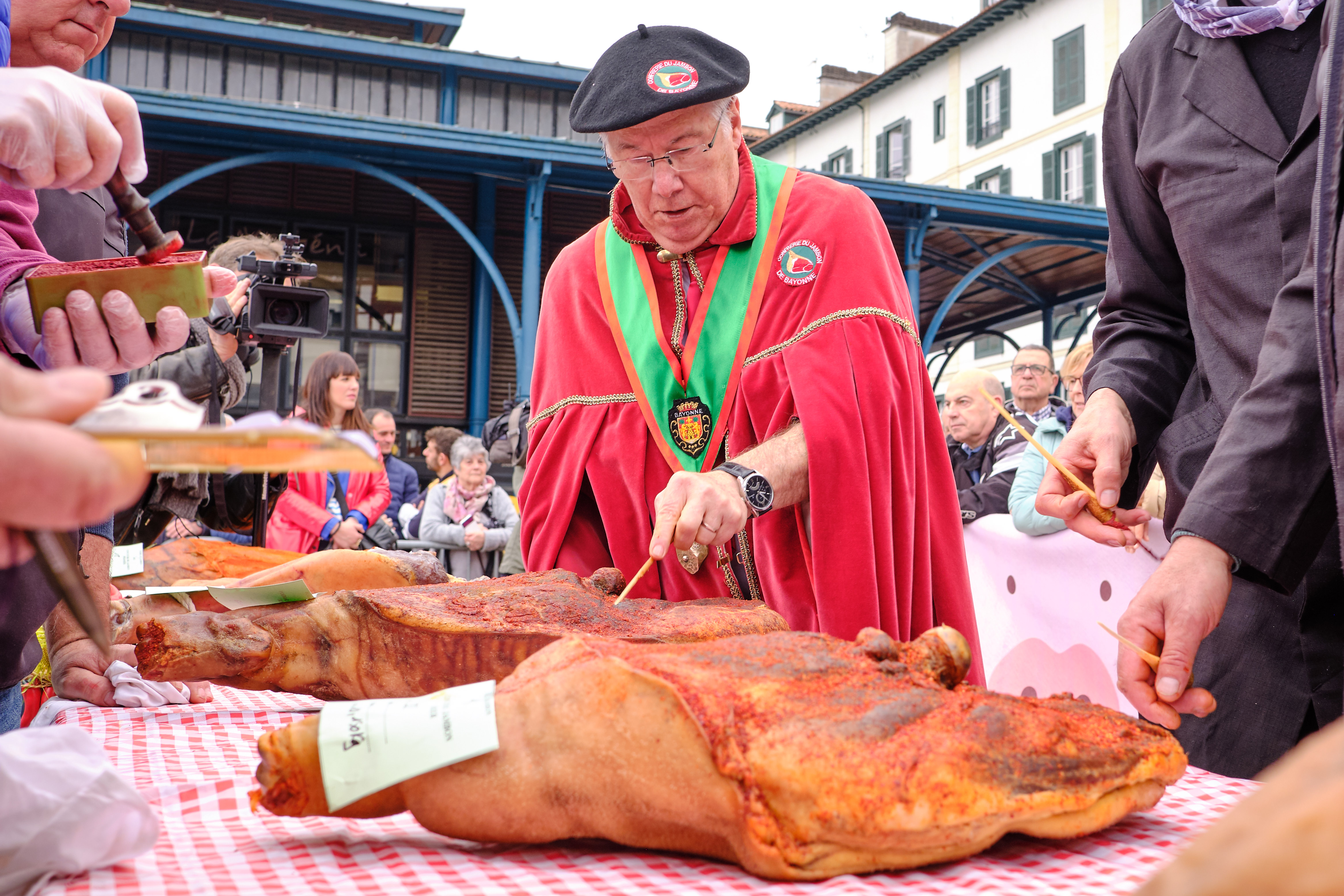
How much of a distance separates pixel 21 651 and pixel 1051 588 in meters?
4.19

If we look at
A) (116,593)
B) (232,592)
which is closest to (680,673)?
(232,592)

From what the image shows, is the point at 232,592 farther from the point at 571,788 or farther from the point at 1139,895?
the point at 1139,895

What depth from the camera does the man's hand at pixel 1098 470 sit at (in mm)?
1870

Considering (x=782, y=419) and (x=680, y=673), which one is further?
(x=782, y=419)

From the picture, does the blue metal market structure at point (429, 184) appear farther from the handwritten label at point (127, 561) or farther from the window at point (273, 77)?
the handwritten label at point (127, 561)

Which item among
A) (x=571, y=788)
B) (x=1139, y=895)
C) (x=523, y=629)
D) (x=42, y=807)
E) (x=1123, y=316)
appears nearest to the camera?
(x=1139, y=895)

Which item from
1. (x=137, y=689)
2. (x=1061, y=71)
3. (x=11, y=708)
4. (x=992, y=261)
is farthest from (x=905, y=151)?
(x=11, y=708)

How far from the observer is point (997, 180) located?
1035 inches

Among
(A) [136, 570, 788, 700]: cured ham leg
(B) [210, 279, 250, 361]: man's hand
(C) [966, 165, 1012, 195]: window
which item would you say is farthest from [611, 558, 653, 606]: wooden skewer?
(C) [966, 165, 1012, 195]: window

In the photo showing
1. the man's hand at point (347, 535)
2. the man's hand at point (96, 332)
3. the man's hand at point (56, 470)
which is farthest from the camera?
the man's hand at point (347, 535)

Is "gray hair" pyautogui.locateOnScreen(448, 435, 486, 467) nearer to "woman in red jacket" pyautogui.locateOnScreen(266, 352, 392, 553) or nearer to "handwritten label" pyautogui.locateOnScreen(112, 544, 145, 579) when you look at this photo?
"woman in red jacket" pyautogui.locateOnScreen(266, 352, 392, 553)

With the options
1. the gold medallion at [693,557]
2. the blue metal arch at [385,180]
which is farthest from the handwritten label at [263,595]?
the blue metal arch at [385,180]

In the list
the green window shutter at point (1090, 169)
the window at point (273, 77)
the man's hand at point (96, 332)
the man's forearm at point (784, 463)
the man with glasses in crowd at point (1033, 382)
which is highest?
the green window shutter at point (1090, 169)

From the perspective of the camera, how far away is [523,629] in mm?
1647
